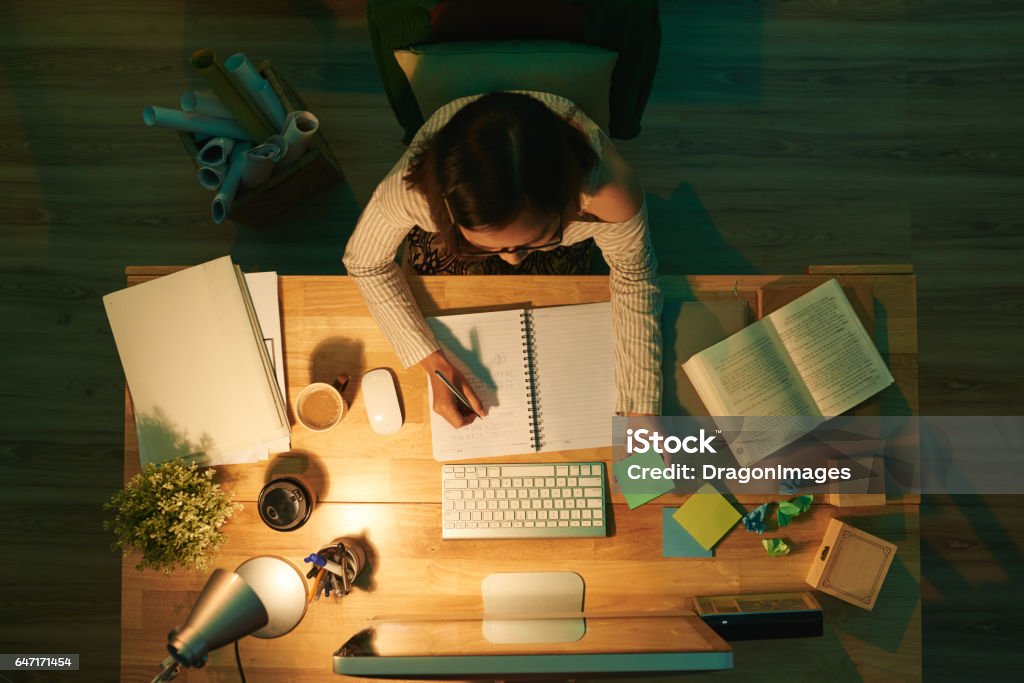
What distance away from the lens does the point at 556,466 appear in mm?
1171

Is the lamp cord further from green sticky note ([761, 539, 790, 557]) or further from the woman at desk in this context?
green sticky note ([761, 539, 790, 557])

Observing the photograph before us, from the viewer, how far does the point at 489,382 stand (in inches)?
47.1

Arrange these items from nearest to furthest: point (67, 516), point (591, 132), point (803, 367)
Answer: point (591, 132), point (803, 367), point (67, 516)

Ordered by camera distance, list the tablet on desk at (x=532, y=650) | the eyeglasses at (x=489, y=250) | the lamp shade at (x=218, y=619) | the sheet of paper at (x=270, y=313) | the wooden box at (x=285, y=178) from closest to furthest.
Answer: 1. the tablet on desk at (x=532, y=650)
2. the lamp shade at (x=218, y=619)
3. the eyeglasses at (x=489, y=250)
4. the sheet of paper at (x=270, y=313)
5. the wooden box at (x=285, y=178)

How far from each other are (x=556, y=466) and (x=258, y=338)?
61 cm

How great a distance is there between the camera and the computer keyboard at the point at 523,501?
45.4 inches

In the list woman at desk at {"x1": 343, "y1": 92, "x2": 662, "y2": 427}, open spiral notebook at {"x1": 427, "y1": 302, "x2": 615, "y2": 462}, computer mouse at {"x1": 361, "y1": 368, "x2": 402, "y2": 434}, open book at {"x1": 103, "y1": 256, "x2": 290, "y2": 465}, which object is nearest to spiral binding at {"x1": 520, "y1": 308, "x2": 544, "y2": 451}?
open spiral notebook at {"x1": 427, "y1": 302, "x2": 615, "y2": 462}

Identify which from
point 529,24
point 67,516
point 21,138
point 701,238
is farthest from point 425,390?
point 21,138

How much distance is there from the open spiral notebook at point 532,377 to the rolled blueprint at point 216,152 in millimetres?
713

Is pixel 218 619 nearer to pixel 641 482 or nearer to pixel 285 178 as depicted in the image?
pixel 641 482

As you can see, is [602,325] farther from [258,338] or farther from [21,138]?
[21,138]

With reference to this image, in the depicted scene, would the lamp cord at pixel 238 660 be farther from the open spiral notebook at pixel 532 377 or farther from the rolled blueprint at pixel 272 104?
the rolled blueprint at pixel 272 104

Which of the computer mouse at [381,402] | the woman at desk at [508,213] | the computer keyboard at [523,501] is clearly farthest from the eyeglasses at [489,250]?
the computer keyboard at [523,501]

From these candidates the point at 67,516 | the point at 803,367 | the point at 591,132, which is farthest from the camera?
the point at 67,516
